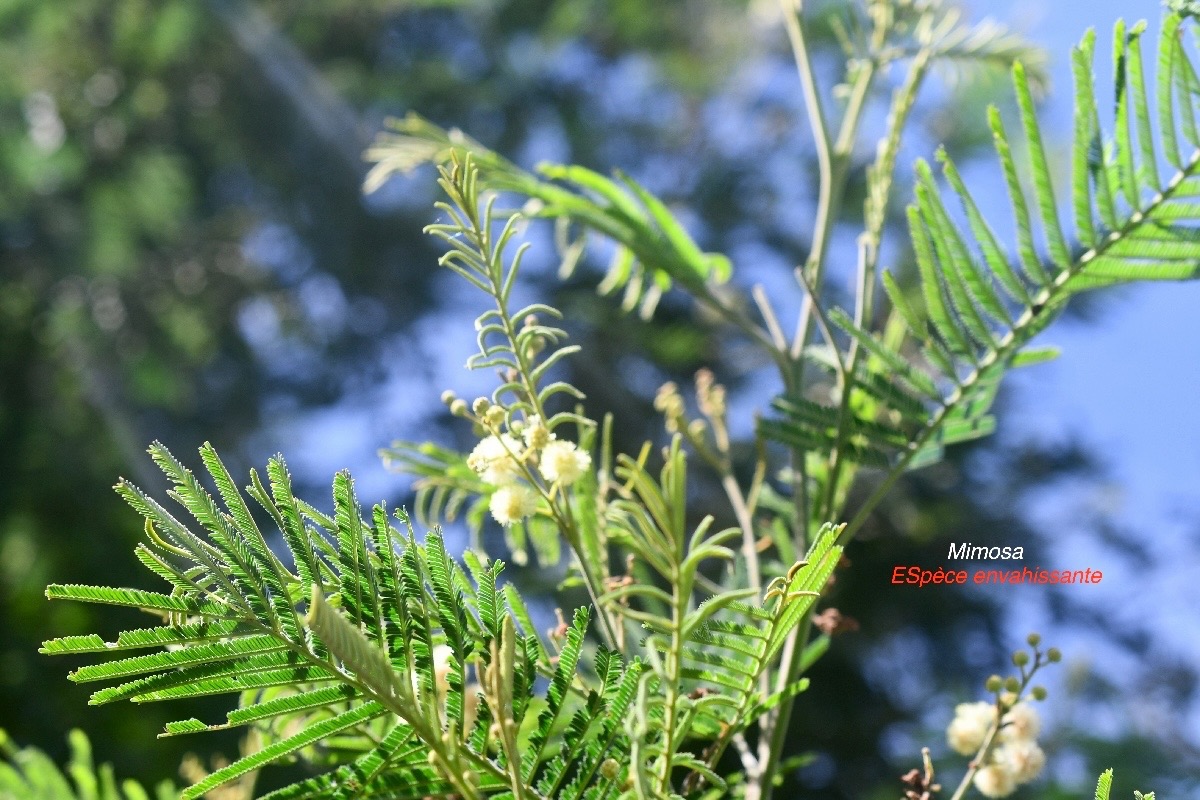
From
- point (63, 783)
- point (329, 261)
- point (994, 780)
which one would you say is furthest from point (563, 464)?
point (329, 261)

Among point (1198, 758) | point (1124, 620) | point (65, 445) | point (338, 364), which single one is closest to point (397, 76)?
point (338, 364)

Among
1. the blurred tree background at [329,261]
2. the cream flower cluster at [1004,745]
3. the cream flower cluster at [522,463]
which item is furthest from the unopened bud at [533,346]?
the blurred tree background at [329,261]

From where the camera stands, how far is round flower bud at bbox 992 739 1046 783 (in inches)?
18.6

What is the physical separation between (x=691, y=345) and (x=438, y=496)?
2.35m

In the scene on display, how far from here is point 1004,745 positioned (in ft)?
1.65

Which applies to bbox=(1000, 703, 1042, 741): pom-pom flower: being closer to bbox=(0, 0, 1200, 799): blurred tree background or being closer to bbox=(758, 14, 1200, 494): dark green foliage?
bbox=(758, 14, 1200, 494): dark green foliage

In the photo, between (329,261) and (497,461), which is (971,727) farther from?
(329,261)

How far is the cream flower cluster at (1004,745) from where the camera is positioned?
469 mm

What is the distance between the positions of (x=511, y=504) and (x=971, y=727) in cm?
29

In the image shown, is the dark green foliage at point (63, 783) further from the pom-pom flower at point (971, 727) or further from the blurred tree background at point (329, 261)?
the blurred tree background at point (329, 261)

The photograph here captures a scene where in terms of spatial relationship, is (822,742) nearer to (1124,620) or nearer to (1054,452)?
(1124,620)

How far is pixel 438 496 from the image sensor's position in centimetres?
64

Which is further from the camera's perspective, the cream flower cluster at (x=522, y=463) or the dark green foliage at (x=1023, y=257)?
the dark green foliage at (x=1023, y=257)

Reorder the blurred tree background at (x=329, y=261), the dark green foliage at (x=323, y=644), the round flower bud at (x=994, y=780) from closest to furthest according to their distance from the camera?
the dark green foliage at (x=323, y=644)
the round flower bud at (x=994, y=780)
the blurred tree background at (x=329, y=261)
